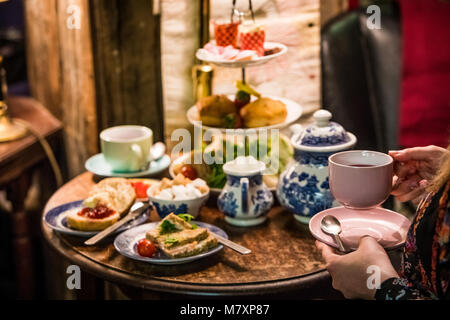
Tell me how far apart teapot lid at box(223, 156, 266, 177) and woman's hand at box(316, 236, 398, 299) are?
0.44m

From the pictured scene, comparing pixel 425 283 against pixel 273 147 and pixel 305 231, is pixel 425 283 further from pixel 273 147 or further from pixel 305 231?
pixel 273 147

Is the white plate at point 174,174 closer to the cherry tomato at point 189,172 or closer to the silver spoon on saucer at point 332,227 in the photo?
the cherry tomato at point 189,172

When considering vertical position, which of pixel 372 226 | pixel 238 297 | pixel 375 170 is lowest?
pixel 238 297

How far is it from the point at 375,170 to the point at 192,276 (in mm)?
488

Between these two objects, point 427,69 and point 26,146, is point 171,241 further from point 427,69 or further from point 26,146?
point 427,69

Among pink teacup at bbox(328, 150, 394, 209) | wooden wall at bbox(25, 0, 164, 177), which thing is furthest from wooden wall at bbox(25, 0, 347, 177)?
pink teacup at bbox(328, 150, 394, 209)

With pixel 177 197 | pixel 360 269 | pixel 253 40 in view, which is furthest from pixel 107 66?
pixel 360 269

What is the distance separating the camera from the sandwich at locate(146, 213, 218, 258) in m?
1.54

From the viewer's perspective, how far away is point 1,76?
2.70m

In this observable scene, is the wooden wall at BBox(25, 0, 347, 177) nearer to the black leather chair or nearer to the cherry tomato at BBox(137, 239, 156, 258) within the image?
the black leather chair

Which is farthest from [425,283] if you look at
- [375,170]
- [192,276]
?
[192,276]

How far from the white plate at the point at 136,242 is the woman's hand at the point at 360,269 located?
0.34m

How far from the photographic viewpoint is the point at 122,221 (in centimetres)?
169

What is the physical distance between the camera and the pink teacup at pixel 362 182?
4.57 feet
